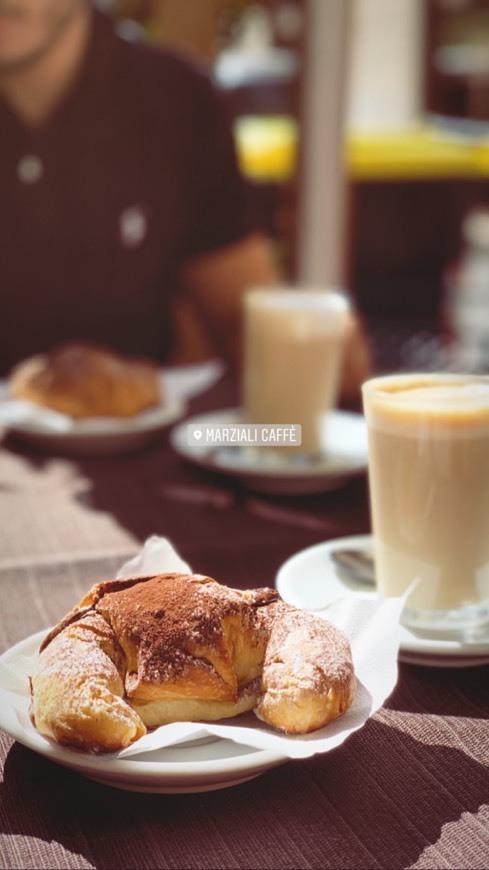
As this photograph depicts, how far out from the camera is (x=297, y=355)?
1093 mm

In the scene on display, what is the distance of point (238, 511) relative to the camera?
35.7 inches

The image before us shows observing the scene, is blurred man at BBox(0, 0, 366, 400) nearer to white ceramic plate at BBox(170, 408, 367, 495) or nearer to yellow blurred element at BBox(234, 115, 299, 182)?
white ceramic plate at BBox(170, 408, 367, 495)

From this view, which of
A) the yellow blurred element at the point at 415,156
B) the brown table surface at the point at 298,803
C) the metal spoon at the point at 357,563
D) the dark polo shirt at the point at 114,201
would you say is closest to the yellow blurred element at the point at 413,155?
the yellow blurred element at the point at 415,156

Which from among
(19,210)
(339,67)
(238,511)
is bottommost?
(238,511)

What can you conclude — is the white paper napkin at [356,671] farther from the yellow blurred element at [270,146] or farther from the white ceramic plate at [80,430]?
the yellow blurred element at [270,146]

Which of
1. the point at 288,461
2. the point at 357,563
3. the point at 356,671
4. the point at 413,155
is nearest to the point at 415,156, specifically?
Result: the point at 413,155

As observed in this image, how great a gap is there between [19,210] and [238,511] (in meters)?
1.12

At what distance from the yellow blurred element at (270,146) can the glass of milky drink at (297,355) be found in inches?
85.8

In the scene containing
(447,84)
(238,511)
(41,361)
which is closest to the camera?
(238,511)

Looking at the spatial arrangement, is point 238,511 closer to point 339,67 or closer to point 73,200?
point 73,200

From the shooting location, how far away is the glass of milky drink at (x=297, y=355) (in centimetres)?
108

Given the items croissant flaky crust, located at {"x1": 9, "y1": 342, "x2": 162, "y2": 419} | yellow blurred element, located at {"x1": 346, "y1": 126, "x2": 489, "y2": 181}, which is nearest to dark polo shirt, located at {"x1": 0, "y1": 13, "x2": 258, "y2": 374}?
croissant flaky crust, located at {"x1": 9, "y1": 342, "x2": 162, "y2": 419}

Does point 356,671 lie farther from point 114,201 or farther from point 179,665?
point 114,201

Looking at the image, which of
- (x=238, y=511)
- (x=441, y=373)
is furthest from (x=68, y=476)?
(x=441, y=373)
